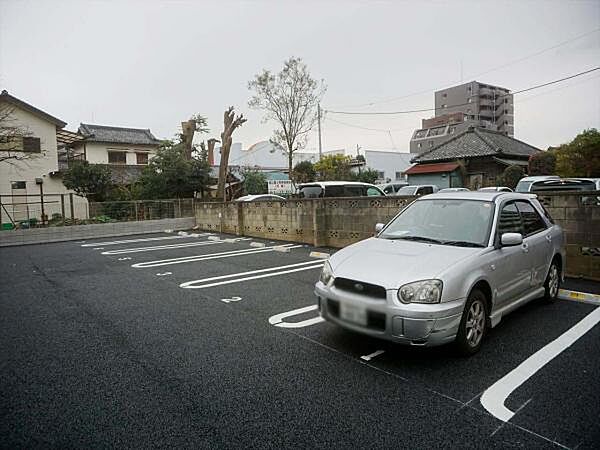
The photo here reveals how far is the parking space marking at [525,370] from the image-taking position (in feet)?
8.41

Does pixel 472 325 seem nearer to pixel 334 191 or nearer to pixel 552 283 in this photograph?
pixel 552 283

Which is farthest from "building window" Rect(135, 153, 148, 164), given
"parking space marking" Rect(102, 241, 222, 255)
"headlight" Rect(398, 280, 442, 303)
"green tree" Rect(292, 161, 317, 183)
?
"headlight" Rect(398, 280, 442, 303)

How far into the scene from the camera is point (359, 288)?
10.6 ft

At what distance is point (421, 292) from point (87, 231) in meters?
15.1

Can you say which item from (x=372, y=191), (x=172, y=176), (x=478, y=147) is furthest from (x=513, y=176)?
(x=172, y=176)

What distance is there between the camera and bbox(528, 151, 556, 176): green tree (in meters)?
20.0

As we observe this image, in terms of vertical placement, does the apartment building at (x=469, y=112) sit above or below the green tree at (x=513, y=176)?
above

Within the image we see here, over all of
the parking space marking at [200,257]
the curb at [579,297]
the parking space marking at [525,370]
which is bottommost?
the parking space marking at [525,370]

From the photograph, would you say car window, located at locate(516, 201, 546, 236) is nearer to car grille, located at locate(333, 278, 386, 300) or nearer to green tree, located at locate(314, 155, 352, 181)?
car grille, located at locate(333, 278, 386, 300)

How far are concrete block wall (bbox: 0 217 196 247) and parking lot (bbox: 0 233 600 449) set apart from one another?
1004 centimetres

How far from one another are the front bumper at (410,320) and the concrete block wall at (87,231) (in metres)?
14.6

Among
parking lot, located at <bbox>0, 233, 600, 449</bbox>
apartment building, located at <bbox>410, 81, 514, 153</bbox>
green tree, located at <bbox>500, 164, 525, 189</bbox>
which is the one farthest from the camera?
apartment building, located at <bbox>410, 81, 514, 153</bbox>

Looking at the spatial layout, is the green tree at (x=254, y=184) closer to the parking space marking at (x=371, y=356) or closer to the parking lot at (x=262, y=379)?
the parking lot at (x=262, y=379)

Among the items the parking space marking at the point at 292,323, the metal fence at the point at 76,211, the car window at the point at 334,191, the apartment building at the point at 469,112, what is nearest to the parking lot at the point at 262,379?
the parking space marking at the point at 292,323
